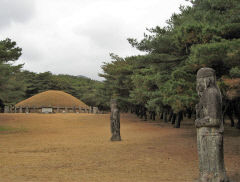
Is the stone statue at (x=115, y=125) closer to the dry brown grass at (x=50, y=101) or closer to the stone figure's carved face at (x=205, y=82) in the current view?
the stone figure's carved face at (x=205, y=82)

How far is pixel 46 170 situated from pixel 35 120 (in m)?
27.0

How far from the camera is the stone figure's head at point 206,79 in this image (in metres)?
6.48

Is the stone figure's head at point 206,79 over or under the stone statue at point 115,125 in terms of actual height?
over

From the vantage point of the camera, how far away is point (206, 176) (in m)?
6.22

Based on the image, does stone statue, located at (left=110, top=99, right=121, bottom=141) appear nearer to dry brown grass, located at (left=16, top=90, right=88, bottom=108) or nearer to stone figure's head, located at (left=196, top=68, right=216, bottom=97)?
stone figure's head, located at (left=196, top=68, right=216, bottom=97)

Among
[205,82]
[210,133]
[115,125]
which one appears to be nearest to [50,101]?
[115,125]

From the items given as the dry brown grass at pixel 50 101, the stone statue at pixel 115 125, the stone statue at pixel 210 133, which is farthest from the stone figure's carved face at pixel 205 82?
the dry brown grass at pixel 50 101

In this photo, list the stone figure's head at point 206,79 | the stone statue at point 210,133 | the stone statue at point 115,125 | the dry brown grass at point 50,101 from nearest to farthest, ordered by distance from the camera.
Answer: the stone statue at point 210,133 → the stone figure's head at point 206,79 → the stone statue at point 115,125 → the dry brown grass at point 50,101

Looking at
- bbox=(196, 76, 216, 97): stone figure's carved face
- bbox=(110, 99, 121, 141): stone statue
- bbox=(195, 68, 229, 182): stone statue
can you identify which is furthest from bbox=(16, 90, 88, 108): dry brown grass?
bbox=(195, 68, 229, 182): stone statue

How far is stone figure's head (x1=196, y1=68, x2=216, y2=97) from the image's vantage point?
6484mm

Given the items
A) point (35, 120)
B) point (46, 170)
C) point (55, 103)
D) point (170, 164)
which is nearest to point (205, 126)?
point (170, 164)

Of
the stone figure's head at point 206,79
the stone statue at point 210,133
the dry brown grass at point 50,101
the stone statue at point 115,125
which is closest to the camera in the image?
the stone statue at point 210,133

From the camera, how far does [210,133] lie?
6.32 m

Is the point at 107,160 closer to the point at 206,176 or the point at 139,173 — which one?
the point at 139,173
